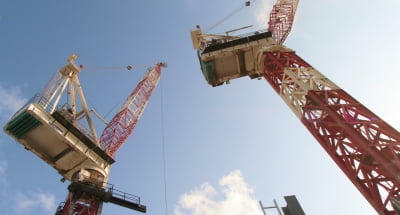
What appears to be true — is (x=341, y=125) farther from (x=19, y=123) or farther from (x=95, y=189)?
(x=19, y=123)

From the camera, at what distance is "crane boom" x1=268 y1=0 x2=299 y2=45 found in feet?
84.0

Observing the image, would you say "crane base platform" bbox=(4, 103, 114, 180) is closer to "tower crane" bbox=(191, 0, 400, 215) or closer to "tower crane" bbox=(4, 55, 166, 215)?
"tower crane" bbox=(4, 55, 166, 215)

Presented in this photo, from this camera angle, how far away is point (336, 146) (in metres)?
13.1

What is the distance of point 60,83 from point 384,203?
35.1 meters

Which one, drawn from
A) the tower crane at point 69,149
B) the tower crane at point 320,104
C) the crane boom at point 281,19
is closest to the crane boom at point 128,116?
the tower crane at point 69,149

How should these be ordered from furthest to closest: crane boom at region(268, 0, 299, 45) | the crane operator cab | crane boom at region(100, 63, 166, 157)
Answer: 1. crane boom at region(100, 63, 166, 157)
2. crane boom at region(268, 0, 299, 45)
3. the crane operator cab

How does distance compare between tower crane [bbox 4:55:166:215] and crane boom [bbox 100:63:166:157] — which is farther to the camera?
crane boom [bbox 100:63:166:157]

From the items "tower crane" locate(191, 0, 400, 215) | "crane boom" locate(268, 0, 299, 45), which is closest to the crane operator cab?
"tower crane" locate(191, 0, 400, 215)

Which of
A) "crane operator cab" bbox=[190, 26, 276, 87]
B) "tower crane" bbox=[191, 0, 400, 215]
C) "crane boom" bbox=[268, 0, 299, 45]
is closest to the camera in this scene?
"tower crane" bbox=[191, 0, 400, 215]

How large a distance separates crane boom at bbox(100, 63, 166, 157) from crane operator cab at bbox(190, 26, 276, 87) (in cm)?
1813

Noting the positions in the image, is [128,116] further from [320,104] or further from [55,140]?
[320,104]

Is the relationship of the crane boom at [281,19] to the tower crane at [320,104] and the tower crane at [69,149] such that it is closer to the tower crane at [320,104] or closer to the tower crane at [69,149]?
the tower crane at [320,104]

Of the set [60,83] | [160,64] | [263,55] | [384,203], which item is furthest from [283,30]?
[160,64]

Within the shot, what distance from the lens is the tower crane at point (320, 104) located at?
35.6ft
